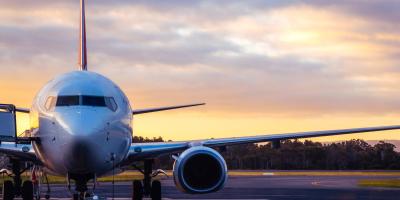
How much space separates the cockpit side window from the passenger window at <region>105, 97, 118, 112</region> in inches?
26.8

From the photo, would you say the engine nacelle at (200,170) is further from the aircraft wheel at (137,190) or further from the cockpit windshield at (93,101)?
the aircraft wheel at (137,190)

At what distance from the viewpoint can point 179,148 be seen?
19.1 m

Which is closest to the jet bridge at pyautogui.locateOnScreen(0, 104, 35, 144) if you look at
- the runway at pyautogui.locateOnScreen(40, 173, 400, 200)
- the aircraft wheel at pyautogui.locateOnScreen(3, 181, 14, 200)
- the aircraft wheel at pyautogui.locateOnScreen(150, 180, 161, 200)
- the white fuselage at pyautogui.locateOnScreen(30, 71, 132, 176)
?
the white fuselage at pyautogui.locateOnScreen(30, 71, 132, 176)

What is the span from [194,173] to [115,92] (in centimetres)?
262

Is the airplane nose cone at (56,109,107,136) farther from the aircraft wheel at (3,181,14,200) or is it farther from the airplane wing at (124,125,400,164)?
the aircraft wheel at (3,181,14,200)

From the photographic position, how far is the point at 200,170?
55.7ft

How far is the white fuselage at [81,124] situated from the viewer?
13.8 m

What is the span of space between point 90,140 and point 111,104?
179cm

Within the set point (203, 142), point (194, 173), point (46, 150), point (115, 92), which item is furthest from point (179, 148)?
point (46, 150)

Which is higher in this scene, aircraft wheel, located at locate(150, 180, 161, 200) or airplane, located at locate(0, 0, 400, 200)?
airplane, located at locate(0, 0, 400, 200)

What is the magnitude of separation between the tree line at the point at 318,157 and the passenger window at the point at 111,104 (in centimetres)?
6063

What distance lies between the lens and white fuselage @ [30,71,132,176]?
1380 cm

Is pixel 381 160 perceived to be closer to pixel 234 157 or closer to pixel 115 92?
pixel 234 157

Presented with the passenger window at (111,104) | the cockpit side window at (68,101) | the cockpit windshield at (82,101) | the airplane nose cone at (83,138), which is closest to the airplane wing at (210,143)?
the passenger window at (111,104)
